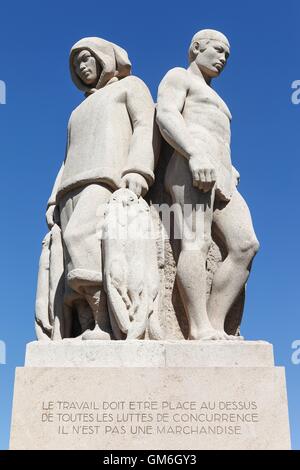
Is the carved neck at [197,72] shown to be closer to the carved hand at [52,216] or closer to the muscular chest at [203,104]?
the muscular chest at [203,104]

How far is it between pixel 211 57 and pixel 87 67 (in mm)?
1465

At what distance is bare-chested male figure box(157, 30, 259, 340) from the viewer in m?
6.13

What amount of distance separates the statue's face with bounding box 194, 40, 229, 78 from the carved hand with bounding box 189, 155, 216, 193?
145 cm

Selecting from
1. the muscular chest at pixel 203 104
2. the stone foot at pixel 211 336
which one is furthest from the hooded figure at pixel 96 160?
the stone foot at pixel 211 336

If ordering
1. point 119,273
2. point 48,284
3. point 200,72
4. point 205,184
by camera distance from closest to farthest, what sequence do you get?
point 119,273
point 205,184
point 48,284
point 200,72


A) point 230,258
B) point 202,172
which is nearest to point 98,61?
point 202,172

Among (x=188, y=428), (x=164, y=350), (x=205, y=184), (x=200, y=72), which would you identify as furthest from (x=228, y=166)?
(x=188, y=428)

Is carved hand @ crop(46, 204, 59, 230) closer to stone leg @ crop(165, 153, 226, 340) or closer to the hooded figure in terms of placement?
the hooded figure

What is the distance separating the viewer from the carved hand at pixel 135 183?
642 centimetres

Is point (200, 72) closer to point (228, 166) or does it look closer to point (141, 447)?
point (228, 166)

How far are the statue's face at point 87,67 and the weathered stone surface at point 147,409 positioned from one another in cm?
361

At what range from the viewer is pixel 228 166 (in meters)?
6.73

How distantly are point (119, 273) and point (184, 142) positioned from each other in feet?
5.05

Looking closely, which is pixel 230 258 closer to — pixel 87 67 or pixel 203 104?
pixel 203 104
